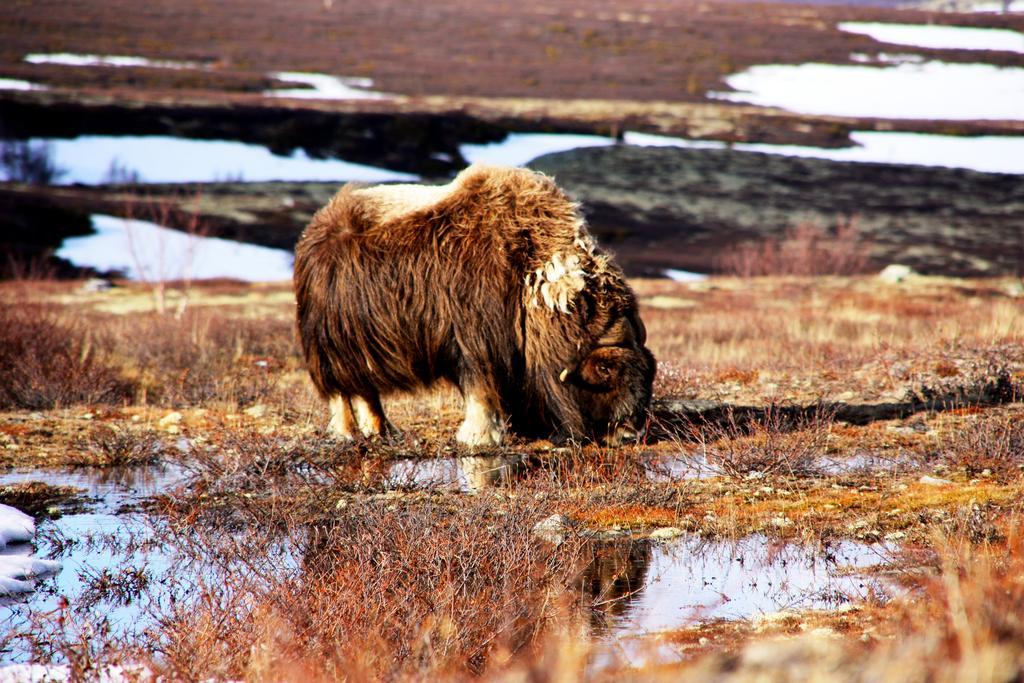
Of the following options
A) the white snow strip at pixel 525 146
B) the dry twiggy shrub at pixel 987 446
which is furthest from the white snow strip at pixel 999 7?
the dry twiggy shrub at pixel 987 446

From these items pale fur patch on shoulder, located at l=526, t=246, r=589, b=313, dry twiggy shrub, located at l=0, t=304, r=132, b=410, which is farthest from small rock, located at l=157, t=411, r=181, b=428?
pale fur patch on shoulder, located at l=526, t=246, r=589, b=313

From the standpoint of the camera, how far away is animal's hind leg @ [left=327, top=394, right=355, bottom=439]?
754 cm

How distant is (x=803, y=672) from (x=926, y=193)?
50255mm

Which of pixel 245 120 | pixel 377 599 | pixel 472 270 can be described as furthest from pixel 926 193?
pixel 377 599

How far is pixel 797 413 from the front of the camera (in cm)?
823

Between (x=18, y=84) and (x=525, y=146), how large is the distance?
83.4 feet

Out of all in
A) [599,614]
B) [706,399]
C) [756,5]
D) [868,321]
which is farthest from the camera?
[756,5]

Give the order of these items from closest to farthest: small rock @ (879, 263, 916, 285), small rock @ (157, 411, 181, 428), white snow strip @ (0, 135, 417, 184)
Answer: small rock @ (157, 411, 181, 428) → small rock @ (879, 263, 916, 285) → white snow strip @ (0, 135, 417, 184)

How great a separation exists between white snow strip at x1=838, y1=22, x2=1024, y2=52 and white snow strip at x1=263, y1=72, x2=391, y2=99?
3644cm

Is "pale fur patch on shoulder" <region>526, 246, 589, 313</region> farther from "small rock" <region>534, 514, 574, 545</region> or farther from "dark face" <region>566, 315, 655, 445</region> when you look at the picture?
"small rock" <region>534, 514, 574, 545</region>

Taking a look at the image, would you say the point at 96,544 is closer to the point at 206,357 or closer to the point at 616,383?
the point at 616,383

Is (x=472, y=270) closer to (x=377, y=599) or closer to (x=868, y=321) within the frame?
(x=377, y=599)

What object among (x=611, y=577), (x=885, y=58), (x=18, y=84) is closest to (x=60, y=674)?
(x=611, y=577)

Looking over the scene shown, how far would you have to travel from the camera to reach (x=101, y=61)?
60531mm
